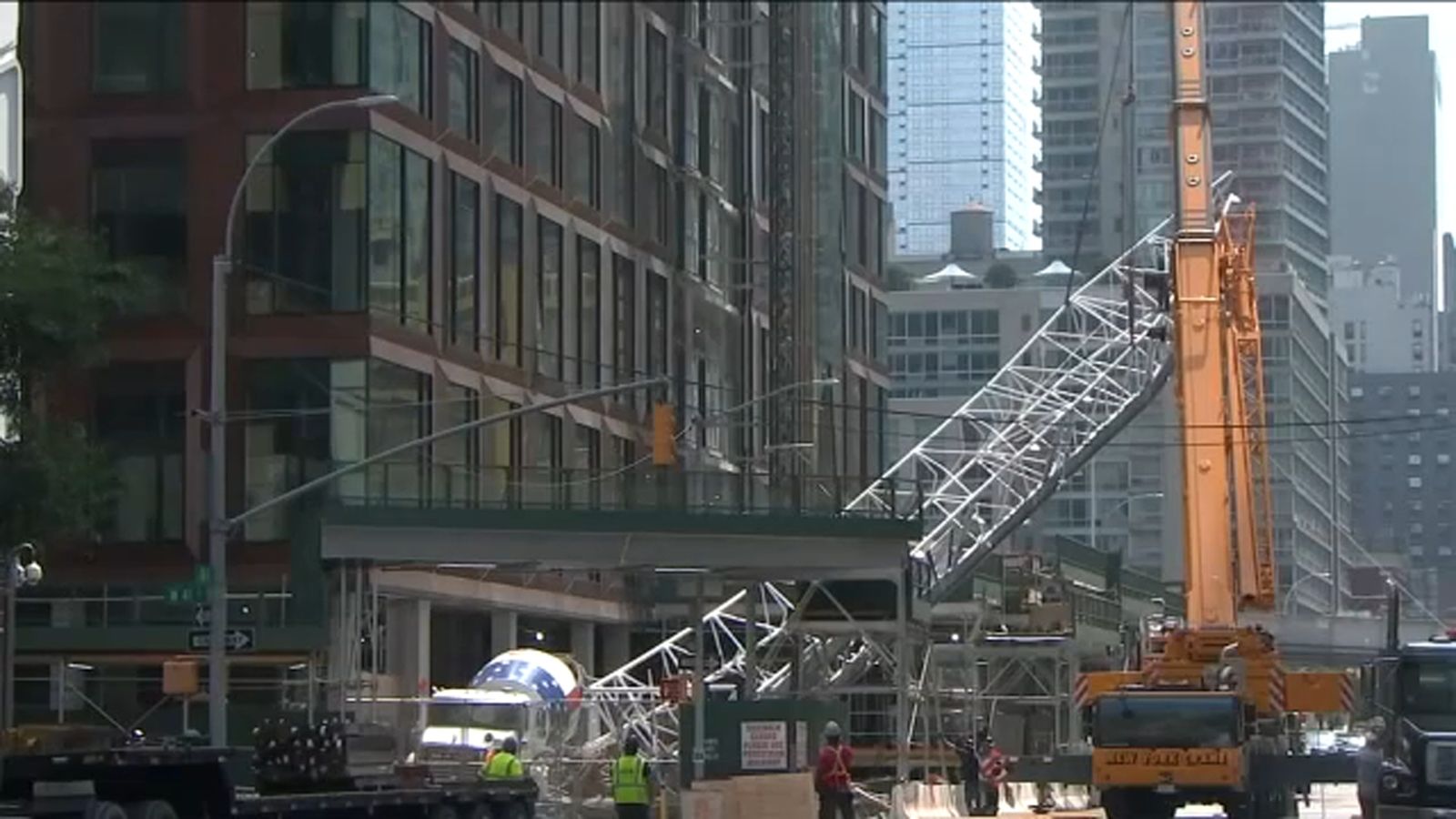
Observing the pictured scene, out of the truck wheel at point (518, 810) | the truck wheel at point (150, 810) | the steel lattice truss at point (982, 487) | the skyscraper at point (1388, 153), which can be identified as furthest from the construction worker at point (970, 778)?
the skyscraper at point (1388, 153)

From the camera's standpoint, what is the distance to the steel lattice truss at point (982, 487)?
2313 inches

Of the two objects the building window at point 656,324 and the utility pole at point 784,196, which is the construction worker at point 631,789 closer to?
the building window at point 656,324

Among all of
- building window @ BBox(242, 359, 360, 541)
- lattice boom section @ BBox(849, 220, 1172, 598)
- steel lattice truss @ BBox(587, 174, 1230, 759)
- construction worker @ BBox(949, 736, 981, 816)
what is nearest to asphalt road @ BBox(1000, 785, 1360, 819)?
construction worker @ BBox(949, 736, 981, 816)

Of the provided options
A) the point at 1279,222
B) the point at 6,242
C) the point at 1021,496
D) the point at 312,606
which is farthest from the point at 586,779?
the point at 1279,222

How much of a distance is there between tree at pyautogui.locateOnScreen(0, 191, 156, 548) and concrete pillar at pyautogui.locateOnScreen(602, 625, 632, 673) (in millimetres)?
36245

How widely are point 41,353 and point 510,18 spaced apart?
30.0 metres

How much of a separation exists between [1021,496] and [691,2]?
1896cm

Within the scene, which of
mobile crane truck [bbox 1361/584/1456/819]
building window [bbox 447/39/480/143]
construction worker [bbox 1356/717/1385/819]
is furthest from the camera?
building window [bbox 447/39/480/143]

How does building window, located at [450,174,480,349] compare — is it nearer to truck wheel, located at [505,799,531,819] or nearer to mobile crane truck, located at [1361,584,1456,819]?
truck wheel, located at [505,799,531,819]

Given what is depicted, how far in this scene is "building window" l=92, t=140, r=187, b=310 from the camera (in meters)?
58.0

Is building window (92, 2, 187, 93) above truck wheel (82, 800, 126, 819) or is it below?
above

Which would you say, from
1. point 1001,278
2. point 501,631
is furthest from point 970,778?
point 1001,278

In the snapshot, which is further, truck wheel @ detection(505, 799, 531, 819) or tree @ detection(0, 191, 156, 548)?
truck wheel @ detection(505, 799, 531, 819)

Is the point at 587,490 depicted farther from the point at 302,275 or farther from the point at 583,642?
the point at 583,642
